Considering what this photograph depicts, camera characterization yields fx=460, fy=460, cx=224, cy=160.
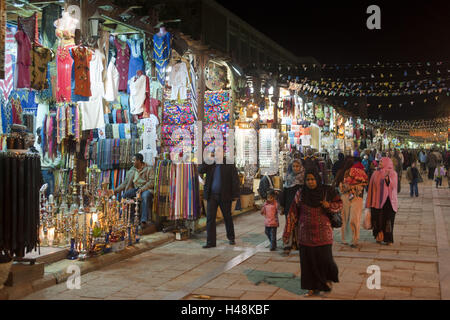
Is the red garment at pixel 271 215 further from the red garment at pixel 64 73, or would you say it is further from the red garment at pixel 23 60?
the red garment at pixel 23 60

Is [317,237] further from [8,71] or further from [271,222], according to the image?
[8,71]

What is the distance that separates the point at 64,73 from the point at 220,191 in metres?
3.23

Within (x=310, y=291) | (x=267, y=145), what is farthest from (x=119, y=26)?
(x=267, y=145)

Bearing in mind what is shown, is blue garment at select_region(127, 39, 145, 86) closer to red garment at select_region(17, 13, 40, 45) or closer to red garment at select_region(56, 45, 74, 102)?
red garment at select_region(56, 45, 74, 102)

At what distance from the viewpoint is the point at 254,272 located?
624cm

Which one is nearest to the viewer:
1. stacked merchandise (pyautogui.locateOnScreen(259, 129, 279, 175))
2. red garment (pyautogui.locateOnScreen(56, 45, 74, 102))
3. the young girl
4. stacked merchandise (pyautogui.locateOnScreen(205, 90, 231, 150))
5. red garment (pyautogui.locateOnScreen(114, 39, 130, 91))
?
red garment (pyautogui.locateOnScreen(56, 45, 74, 102))

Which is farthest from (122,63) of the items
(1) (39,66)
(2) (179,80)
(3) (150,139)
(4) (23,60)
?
(4) (23,60)

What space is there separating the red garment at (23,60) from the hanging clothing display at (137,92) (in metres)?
2.50

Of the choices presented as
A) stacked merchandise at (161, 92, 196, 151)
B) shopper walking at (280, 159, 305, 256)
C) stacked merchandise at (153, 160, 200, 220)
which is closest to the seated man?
stacked merchandise at (153, 160, 200, 220)

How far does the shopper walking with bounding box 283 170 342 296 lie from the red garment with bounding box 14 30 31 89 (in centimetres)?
403

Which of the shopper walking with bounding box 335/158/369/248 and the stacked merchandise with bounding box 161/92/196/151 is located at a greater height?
the stacked merchandise with bounding box 161/92/196/151

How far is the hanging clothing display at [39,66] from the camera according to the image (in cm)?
647

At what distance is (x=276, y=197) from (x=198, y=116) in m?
3.00

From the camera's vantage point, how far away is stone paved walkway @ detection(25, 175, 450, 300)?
5227mm
